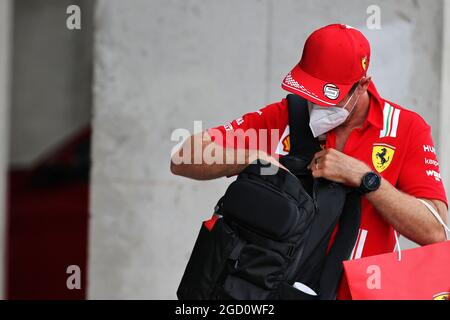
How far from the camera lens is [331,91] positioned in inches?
94.8

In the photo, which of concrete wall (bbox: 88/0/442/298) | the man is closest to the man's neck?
the man

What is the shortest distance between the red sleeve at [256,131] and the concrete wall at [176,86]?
58.6 inches

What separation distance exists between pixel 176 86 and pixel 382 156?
76.1 inches

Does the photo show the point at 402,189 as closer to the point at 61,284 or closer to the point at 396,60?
the point at 396,60

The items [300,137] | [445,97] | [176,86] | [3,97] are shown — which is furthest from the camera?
[3,97]

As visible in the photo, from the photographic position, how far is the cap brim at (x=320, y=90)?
7.88ft

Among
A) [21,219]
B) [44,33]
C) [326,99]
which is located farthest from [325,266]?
[44,33]

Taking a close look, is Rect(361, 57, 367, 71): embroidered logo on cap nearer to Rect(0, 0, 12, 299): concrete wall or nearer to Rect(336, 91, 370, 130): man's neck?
Rect(336, 91, 370, 130): man's neck

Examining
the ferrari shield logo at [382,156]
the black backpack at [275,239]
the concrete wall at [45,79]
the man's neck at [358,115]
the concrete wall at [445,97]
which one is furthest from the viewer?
the concrete wall at [45,79]

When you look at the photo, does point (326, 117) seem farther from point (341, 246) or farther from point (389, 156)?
point (341, 246)

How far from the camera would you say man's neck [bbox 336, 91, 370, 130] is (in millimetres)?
2535

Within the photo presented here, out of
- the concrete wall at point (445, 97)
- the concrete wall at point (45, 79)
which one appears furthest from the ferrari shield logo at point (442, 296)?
the concrete wall at point (45, 79)

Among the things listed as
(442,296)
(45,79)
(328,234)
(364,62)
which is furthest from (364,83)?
(45,79)

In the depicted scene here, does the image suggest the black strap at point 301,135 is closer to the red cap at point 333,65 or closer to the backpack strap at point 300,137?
the backpack strap at point 300,137
